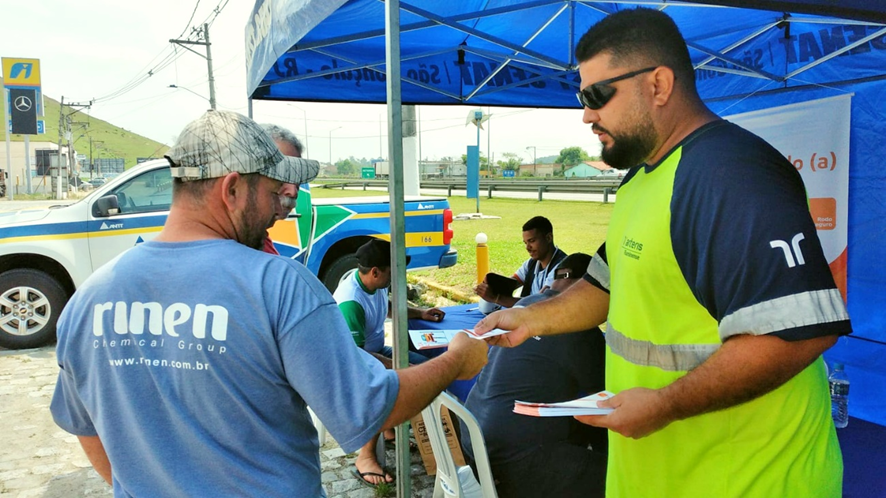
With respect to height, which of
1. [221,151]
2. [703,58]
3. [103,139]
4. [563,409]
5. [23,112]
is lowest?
[563,409]

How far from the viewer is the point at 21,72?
4738 centimetres

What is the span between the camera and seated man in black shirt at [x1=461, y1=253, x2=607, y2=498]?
91.1 inches

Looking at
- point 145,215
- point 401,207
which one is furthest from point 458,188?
point 401,207

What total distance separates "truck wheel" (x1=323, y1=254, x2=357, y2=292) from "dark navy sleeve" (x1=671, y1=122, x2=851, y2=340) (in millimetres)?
6140

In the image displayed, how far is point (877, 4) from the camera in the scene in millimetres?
1594

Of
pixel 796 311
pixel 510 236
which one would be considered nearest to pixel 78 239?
pixel 796 311

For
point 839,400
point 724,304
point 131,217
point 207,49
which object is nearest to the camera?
point 724,304

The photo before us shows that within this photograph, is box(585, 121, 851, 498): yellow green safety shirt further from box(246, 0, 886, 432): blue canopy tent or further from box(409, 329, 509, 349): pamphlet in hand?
box(409, 329, 509, 349): pamphlet in hand

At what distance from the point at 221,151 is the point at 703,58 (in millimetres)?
4068

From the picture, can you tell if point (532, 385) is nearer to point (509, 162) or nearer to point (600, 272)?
point (600, 272)

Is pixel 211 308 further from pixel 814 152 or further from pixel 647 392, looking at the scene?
pixel 814 152

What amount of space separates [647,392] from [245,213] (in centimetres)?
96

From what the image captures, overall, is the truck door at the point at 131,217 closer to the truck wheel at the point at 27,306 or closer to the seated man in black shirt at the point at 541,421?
the truck wheel at the point at 27,306

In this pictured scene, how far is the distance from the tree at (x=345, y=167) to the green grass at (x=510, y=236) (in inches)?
4054
